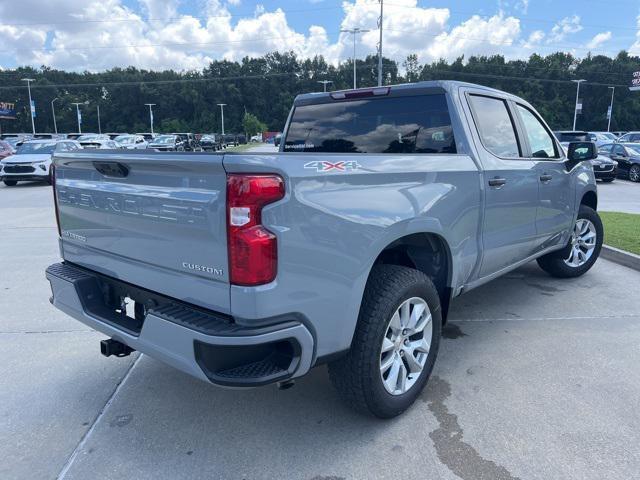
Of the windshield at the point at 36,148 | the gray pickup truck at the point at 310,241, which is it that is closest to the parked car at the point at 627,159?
the gray pickup truck at the point at 310,241

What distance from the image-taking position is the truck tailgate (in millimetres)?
2201

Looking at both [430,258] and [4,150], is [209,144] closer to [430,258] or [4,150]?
[4,150]

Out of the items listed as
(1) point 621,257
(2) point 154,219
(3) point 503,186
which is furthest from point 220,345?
(1) point 621,257

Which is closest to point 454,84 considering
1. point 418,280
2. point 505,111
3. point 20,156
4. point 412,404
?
point 505,111

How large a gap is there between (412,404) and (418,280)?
0.80 meters

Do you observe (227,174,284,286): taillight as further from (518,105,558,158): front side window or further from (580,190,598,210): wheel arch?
(580,190,598,210): wheel arch

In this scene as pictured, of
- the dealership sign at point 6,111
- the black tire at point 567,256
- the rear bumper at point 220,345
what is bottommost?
the black tire at point 567,256

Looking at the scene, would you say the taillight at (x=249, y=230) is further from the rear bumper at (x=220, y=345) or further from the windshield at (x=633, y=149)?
the windshield at (x=633, y=149)

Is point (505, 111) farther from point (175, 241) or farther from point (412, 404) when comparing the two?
point (175, 241)

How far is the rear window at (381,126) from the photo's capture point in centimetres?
367

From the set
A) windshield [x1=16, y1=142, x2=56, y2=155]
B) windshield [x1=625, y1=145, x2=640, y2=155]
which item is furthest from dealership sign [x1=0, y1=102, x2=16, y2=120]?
windshield [x1=625, y1=145, x2=640, y2=155]

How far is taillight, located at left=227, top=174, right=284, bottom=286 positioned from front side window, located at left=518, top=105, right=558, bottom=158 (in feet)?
10.7

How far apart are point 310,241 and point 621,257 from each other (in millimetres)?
5830

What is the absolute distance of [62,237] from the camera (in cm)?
333
